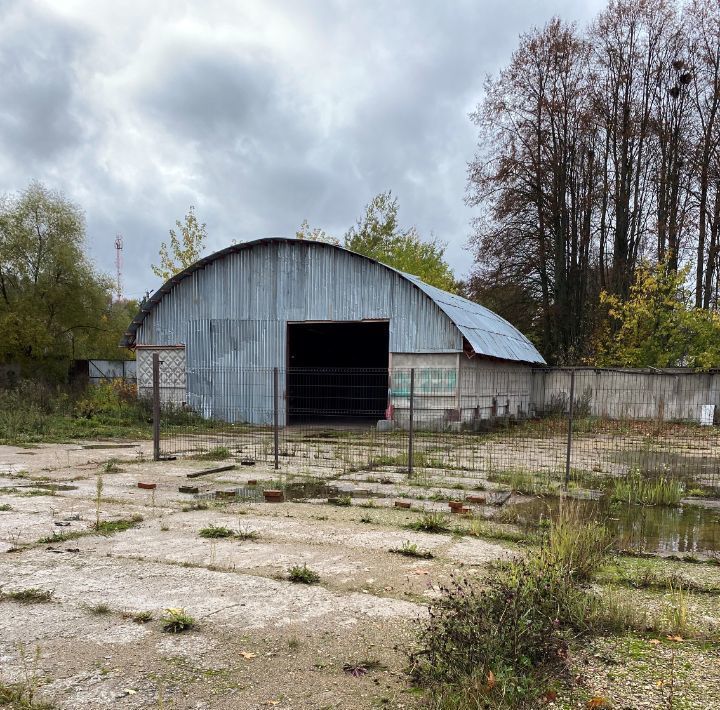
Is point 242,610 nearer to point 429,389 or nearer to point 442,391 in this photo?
point 442,391

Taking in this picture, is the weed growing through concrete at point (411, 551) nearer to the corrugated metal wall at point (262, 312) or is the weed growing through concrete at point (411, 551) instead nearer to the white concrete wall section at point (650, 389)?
the white concrete wall section at point (650, 389)

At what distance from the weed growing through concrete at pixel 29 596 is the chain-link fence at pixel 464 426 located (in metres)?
5.44

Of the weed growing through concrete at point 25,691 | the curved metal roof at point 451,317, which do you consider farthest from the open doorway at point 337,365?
the weed growing through concrete at point 25,691

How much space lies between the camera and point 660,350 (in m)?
24.0

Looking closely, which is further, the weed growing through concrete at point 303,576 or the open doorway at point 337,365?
the open doorway at point 337,365

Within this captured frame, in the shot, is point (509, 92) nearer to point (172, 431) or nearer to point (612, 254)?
point (612, 254)

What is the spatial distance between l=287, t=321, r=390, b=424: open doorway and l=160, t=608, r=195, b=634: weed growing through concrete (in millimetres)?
14633

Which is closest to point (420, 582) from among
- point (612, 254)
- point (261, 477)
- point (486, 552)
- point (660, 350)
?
point (486, 552)

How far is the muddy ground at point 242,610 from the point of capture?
9.52 ft

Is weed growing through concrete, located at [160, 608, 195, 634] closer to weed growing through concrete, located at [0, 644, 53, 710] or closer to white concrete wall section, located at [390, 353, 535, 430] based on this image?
weed growing through concrete, located at [0, 644, 53, 710]

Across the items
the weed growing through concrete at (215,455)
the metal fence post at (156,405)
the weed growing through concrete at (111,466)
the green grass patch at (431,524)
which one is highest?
the metal fence post at (156,405)

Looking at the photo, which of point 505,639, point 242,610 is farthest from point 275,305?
point 505,639

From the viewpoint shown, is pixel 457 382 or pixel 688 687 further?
pixel 457 382

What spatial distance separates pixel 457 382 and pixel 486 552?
38.7ft
